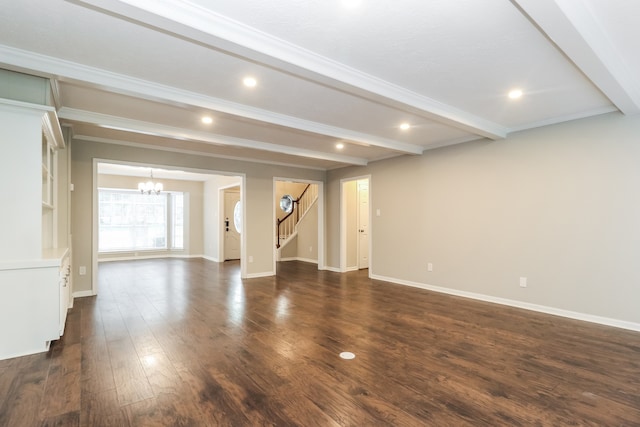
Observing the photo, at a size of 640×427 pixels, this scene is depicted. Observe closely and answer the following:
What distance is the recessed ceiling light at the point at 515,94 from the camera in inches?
129

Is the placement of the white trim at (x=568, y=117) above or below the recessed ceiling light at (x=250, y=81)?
below

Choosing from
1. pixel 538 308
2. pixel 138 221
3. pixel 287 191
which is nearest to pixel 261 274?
pixel 287 191

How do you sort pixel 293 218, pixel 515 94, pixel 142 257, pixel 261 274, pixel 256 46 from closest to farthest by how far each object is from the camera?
pixel 256 46, pixel 515 94, pixel 261 274, pixel 142 257, pixel 293 218

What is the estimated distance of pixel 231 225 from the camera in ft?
31.9

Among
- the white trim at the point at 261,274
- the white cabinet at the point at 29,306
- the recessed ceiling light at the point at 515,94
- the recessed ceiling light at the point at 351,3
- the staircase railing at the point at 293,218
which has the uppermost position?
the recessed ceiling light at the point at 351,3

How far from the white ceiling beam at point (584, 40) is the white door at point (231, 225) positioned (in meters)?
8.58

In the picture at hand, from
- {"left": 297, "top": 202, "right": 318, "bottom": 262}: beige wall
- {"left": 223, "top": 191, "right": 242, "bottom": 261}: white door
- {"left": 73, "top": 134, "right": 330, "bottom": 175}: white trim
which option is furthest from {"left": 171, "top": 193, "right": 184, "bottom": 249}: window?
{"left": 73, "top": 134, "right": 330, "bottom": 175}: white trim

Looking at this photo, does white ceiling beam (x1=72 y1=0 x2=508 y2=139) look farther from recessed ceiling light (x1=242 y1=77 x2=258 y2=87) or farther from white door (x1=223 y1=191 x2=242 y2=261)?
white door (x1=223 y1=191 x2=242 y2=261)

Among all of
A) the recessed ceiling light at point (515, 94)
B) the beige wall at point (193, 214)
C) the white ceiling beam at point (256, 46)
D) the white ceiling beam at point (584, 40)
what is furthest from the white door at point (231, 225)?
the white ceiling beam at point (584, 40)

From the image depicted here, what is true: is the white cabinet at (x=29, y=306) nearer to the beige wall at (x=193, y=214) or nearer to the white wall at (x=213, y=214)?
the white wall at (x=213, y=214)

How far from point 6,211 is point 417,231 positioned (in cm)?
539

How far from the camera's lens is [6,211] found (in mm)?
2768

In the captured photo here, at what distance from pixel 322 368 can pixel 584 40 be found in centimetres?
299

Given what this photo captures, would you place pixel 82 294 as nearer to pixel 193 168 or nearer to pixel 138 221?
pixel 193 168
